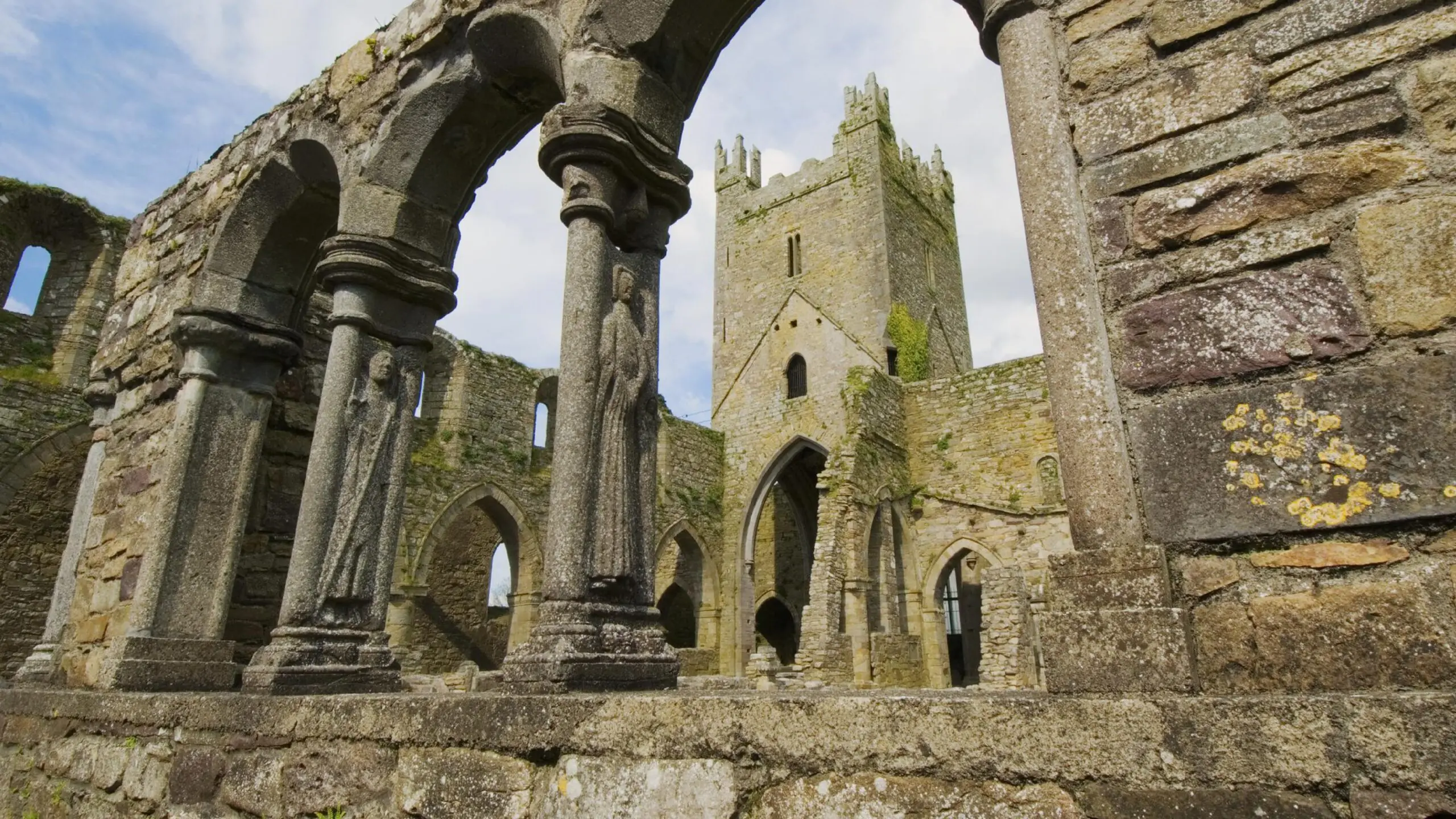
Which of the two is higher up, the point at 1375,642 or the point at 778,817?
the point at 1375,642

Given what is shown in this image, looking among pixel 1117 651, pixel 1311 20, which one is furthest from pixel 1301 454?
pixel 1311 20

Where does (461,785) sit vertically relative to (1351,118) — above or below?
below

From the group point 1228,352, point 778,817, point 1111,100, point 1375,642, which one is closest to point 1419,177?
point 1228,352

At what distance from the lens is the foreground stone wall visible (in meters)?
1.38

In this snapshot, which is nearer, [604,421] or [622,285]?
[604,421]

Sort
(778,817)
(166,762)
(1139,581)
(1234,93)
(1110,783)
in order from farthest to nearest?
(166,762)
(1234,93)
(778,817)
(1139,581)
(1110,783)

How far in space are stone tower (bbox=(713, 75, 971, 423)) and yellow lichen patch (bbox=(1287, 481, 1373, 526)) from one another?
18.8 m

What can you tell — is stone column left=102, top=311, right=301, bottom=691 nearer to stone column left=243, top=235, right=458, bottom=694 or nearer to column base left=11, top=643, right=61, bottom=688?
stone column left=243, top=235, right=458, bottom=694

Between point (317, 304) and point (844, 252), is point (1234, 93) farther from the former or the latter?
point (844, 252)

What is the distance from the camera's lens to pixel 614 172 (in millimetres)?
3523

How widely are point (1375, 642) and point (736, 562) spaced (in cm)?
1792

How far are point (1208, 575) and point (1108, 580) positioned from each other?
0.64 feet

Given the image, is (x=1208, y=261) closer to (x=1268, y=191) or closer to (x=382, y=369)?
(x=1268, y=191)

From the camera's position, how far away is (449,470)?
48.9ft
